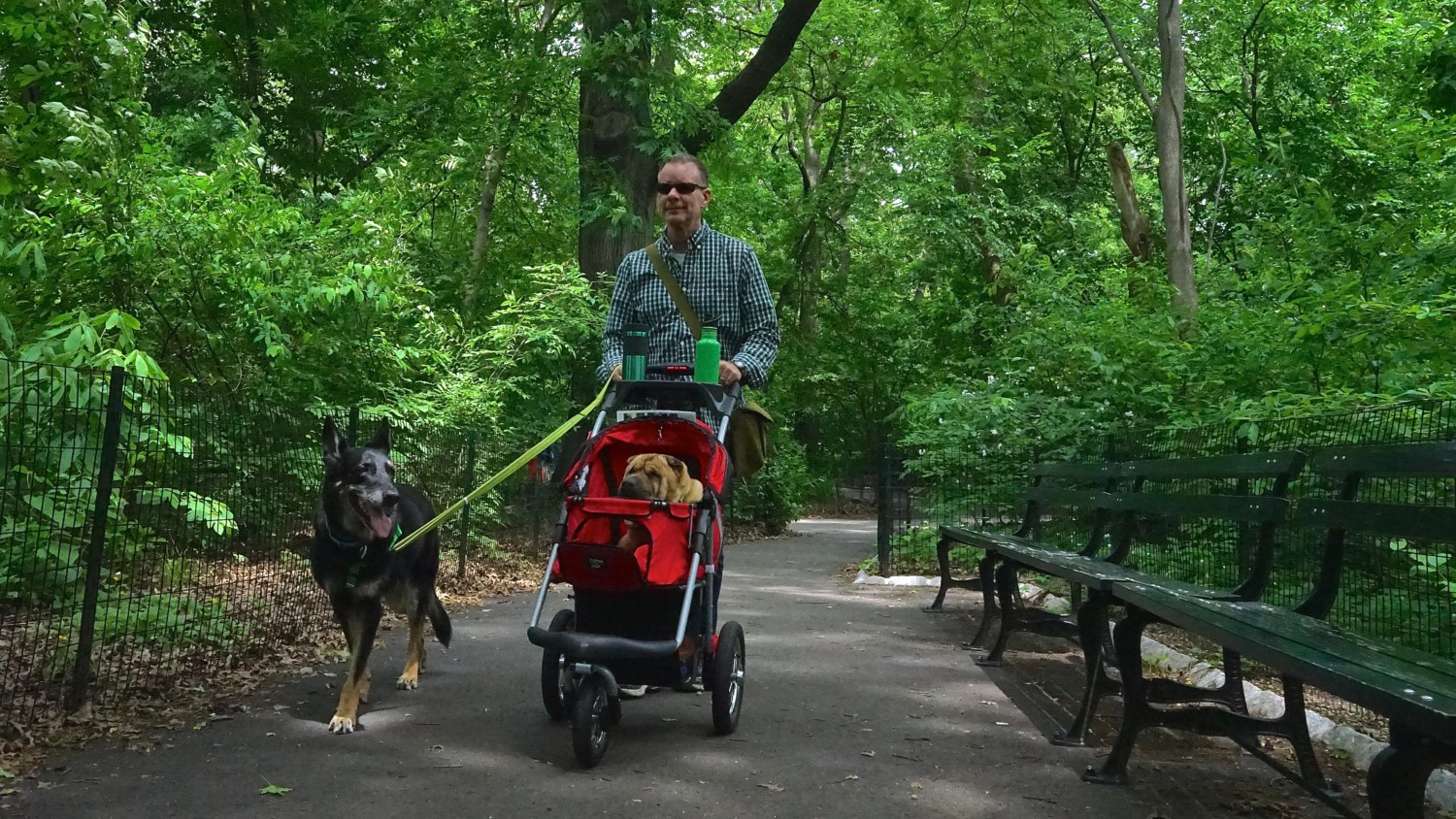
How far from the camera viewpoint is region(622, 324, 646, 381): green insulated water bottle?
482 cm

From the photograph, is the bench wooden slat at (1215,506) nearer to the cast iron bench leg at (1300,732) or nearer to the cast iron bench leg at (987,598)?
the cast iron bench leg at (1300,732)

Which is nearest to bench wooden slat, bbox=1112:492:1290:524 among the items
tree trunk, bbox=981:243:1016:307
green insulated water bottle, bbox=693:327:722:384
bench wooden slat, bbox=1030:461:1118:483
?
bench wooden slat, bbox=1030:461:1118:483

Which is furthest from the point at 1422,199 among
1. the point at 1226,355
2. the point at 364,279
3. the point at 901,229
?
the point at 364,279

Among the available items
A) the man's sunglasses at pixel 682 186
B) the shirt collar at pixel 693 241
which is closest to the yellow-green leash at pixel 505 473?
the shirt collar at pixel 693 241

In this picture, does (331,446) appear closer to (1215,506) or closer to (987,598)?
(1215,506)

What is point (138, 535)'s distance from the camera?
5.28 metres

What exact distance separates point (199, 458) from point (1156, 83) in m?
20.4

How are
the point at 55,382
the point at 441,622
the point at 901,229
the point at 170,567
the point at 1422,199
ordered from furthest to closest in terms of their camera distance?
the point at 901,229 < the point at 1422,199 < the point at 441,622 < the point at 170,567 < the point at 55,382

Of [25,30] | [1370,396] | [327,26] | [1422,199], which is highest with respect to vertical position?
[327,26]

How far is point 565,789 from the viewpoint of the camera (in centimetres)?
395

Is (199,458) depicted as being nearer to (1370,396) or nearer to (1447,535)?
(1447,535)

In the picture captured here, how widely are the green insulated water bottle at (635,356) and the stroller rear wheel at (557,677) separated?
1055 millimetres

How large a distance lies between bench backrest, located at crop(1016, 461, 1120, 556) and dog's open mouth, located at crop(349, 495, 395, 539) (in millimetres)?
3560

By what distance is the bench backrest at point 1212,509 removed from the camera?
4.02 metres
